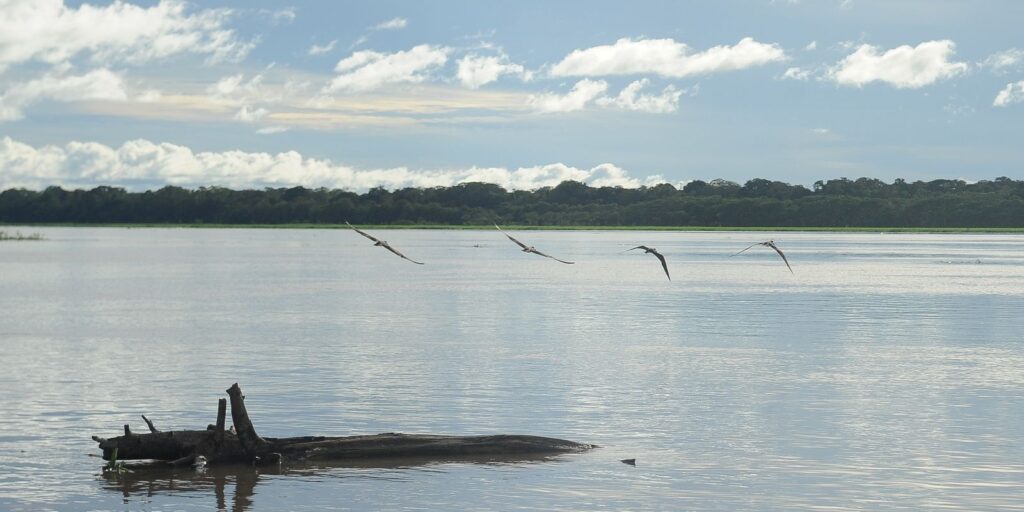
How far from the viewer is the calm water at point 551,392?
20453 mm

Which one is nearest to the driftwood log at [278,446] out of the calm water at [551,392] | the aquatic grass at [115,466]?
the aquatic grass at [115,466]

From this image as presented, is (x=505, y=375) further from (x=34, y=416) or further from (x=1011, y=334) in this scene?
(x=1011, y=334)

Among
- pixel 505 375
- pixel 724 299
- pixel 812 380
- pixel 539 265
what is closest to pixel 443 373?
pixel 505 375

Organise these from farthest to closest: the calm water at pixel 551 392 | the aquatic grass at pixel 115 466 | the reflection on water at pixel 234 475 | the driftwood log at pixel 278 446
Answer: the driftwood log at pixel 278 446
the aquatic grass at pixel 115 466
the calm water at pixel 551 392
the reflection on water at pixel 234 475

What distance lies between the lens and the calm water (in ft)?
67.1

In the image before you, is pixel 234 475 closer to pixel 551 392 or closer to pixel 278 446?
pixel 278 446

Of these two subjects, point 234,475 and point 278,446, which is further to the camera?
point 278,446

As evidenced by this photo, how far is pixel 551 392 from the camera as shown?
1220 inches

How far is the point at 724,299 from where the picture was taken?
66.3 meters

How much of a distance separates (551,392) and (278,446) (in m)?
10.1

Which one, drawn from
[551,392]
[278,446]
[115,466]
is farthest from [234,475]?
[551,392]

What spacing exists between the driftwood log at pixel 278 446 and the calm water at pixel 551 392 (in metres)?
0.32

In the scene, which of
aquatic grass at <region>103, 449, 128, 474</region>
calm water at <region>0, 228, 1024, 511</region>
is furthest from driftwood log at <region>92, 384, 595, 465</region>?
calm water at <region>0, 228, 1024, 511</region>

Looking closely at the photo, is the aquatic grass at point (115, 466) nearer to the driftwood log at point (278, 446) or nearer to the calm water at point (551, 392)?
the driftwood log at point (278, 446)
